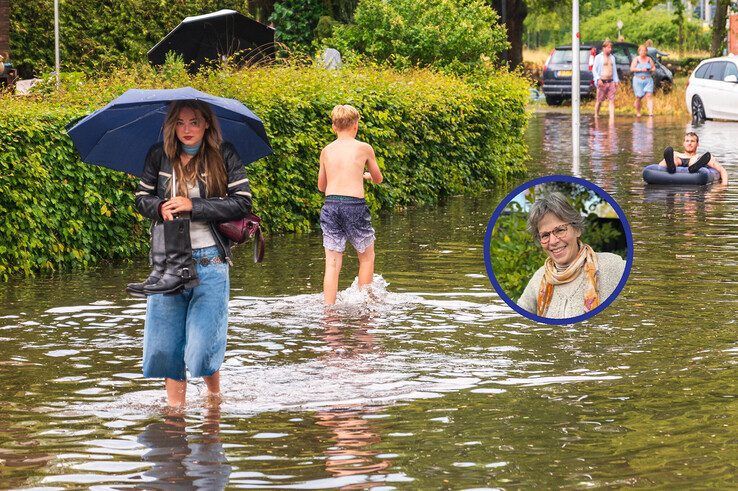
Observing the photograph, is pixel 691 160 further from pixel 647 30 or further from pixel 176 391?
pixel 647 30

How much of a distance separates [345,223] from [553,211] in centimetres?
521

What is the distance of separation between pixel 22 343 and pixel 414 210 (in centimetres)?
922

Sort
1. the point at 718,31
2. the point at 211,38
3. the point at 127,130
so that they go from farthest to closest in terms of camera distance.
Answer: the point at 718,31 < the point at 211,38 < the point at 127,130

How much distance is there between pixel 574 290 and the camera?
7.85 meters

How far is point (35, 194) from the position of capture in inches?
548

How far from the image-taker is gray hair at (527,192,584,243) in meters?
7.54

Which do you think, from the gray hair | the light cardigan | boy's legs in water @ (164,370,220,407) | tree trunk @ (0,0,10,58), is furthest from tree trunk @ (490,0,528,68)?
the gray hair

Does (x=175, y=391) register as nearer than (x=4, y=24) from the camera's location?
Yes

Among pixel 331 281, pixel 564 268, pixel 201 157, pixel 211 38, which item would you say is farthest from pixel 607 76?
pixel 564 268

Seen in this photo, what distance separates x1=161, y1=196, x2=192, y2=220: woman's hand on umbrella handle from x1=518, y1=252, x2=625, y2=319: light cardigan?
68.7 inches

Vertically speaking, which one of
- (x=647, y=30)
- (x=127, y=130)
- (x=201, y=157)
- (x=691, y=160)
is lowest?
(x=691, y=160)

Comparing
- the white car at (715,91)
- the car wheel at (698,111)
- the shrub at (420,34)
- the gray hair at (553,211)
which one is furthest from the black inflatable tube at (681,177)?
the car wheel at (698,111)

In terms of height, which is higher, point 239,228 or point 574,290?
point 239,228

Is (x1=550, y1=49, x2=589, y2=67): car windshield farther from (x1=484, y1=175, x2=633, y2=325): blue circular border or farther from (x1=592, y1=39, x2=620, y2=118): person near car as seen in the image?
(x1=484, y1=175, x2=633, y2=325): blue circular border
